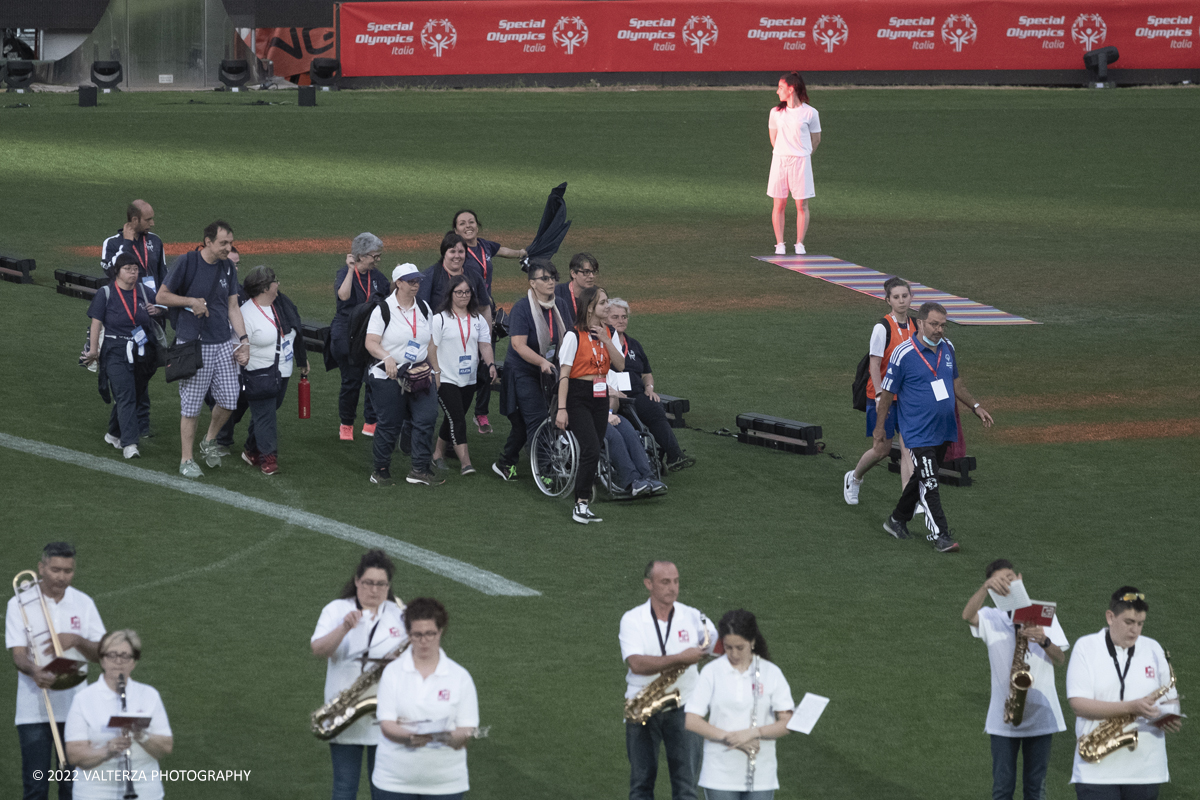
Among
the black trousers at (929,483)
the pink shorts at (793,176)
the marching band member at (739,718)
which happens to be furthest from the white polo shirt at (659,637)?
the pink shorts at (793,176)

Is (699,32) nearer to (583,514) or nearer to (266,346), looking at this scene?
(266,346)

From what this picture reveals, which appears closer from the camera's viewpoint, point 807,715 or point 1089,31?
point 807,715

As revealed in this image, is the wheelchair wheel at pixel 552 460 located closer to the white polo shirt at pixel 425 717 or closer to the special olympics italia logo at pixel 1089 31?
the white polo shirt at pixel 425 717


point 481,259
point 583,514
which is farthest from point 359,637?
point 481,259

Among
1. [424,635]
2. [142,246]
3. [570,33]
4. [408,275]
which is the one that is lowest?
[424,635]

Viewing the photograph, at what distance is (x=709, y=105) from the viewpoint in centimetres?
3909

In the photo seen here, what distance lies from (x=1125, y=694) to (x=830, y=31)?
116ft

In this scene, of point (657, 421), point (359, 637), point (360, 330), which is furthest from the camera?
point (657, 421)

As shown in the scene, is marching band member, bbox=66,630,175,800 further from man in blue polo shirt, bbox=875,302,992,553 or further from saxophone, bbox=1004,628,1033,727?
man in blue polo shirt, bbox=875,302,992,553

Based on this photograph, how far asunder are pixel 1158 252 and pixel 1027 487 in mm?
12894

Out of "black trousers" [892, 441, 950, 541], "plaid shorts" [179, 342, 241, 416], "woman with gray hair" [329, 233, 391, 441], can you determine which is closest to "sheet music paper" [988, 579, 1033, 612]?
"black trousers" [892, 441, 950, 541]

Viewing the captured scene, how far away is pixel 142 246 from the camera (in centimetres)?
1559

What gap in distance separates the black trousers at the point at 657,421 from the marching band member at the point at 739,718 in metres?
6.85

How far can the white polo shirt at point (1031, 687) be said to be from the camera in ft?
27.2
